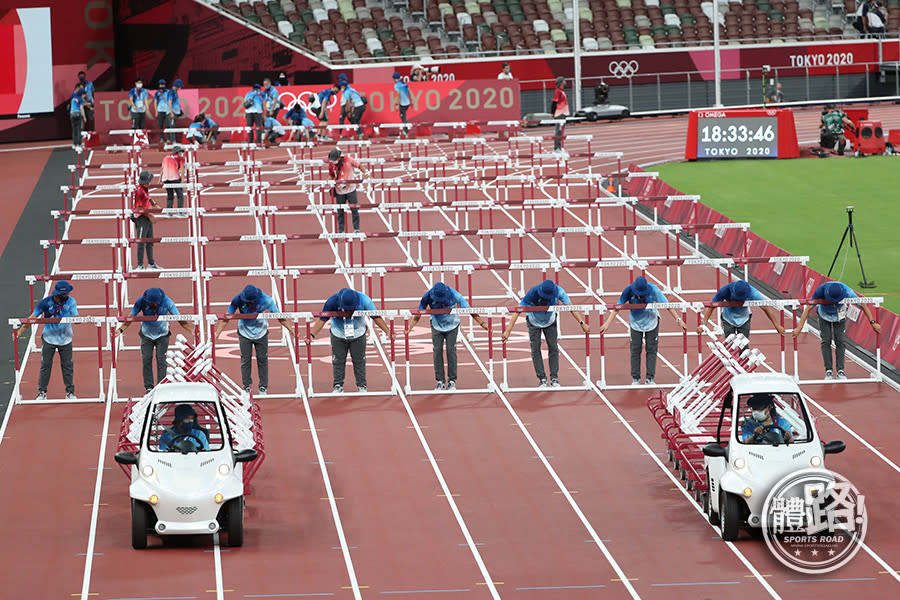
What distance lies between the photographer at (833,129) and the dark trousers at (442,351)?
23073 millimetres

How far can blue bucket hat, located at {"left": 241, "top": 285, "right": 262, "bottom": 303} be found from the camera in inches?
778

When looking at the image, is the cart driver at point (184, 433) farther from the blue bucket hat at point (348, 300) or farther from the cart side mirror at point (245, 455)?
the blue bucket hat at point (348, 300)

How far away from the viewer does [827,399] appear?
19.7 m

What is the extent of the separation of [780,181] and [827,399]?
17.5 metres

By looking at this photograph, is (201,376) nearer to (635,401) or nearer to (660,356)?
(635,401)

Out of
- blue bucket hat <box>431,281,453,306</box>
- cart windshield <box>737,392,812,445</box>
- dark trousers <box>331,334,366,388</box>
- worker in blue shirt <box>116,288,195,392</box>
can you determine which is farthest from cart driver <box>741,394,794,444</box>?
worker in blue shirt <box>116,288,195,392</box>

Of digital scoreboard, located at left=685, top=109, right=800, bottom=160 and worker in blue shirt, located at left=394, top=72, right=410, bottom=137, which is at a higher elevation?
worker in blue shirt, located at left=394, top=72, right=410, bottom=137

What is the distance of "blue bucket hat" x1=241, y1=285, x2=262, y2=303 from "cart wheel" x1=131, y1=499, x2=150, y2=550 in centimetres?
587

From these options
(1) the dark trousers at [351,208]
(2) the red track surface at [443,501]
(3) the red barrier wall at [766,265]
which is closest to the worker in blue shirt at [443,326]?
(2) the red track surface at [443,501]

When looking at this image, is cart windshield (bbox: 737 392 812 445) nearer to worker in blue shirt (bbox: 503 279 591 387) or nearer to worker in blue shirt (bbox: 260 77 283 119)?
worker in blue shirt (bbox: 503 279 591 387)

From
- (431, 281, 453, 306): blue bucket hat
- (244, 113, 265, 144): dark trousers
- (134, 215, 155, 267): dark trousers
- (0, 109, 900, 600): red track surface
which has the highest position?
(244, 113, 265, 144): dark trousers

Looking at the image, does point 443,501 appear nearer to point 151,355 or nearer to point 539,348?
point 539,348

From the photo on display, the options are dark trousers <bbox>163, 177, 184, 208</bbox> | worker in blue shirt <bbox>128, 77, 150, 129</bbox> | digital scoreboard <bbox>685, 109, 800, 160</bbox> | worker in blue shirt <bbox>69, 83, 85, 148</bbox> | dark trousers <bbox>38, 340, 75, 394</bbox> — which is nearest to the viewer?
dark trousers <bbox>38, 340, 75, 394</bbox>

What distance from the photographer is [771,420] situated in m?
14.4
